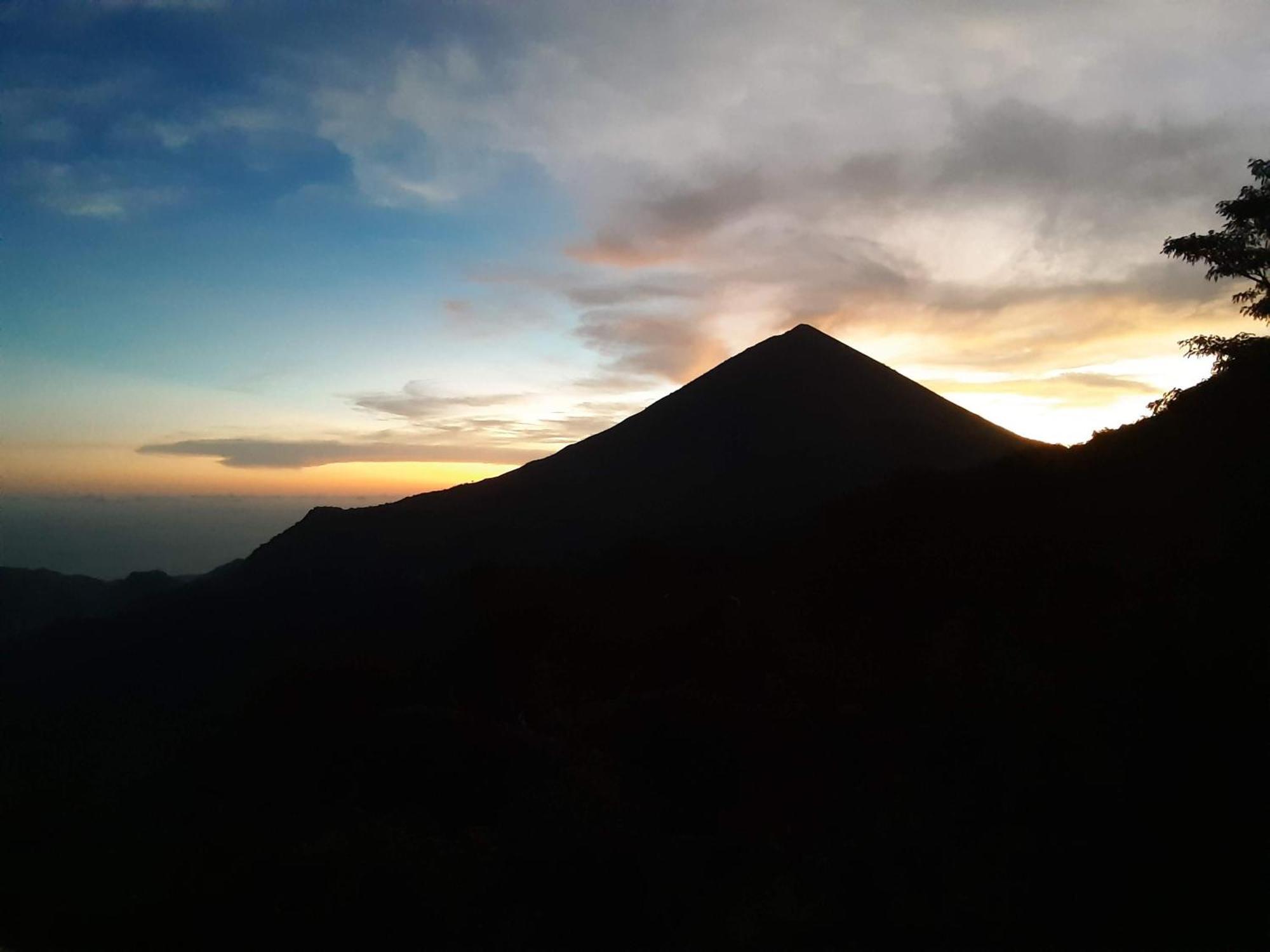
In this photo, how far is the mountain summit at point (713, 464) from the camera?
39.3 meters

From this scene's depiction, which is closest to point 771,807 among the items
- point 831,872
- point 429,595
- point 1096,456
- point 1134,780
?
point 831,872

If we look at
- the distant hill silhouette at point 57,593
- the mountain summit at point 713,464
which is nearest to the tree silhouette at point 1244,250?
the mountain summit at point 713,464

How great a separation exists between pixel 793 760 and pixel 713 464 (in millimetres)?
31032

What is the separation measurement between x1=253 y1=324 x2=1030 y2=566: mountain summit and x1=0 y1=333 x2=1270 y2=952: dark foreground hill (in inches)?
320

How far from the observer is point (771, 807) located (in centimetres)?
1236

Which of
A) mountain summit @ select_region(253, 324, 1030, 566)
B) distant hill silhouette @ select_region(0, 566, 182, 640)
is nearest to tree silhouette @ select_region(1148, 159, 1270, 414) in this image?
mountain summit @ select_region(253, 324, 1030, 566)

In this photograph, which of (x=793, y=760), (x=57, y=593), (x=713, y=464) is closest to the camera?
(x=793, y=760)

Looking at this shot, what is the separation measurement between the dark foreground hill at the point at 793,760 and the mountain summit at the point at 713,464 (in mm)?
8131

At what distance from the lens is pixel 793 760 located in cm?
1353

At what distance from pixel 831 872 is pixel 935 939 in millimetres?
1576

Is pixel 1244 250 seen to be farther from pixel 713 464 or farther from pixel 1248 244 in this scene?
pixel 713 464

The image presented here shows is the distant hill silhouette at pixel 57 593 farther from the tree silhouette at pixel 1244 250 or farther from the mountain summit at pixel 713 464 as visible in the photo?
the tree silhouette at pixel 1244 250

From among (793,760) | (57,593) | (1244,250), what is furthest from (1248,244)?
(57,593)

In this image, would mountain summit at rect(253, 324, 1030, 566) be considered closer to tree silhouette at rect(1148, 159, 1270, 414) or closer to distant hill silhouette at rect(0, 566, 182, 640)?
tree silhouette at rect(1148, 159, 1270, 414)
